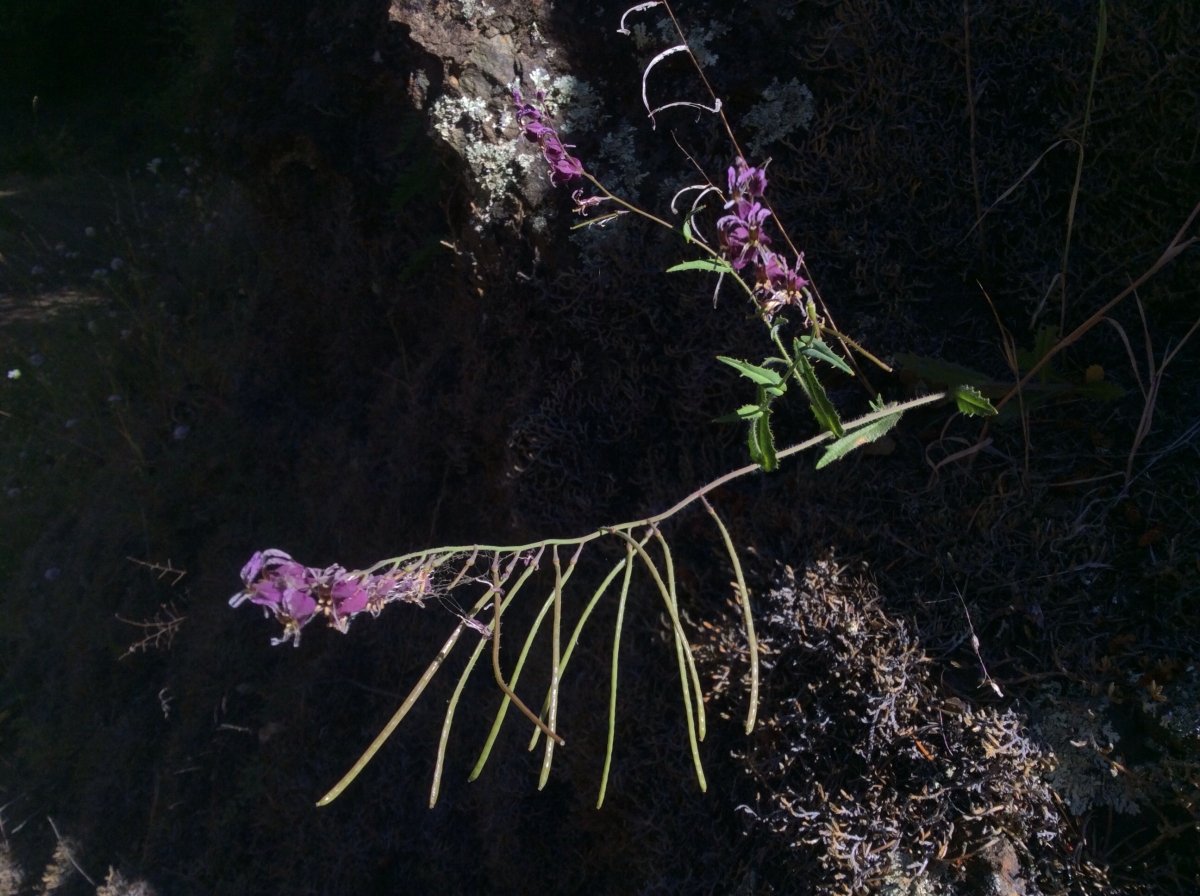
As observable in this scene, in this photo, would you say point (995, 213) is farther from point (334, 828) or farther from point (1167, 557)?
point (334, 828)

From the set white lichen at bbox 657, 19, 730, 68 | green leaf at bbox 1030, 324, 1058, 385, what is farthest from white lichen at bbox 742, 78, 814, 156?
green leaf at bbox 1030, 324, 1058, 385

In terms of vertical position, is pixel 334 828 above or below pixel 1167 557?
below

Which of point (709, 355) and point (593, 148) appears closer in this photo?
point (709, 355)

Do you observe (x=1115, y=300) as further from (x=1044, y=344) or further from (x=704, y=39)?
(x=704, y=39)

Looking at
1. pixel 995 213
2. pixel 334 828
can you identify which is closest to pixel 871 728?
pixel 995 213

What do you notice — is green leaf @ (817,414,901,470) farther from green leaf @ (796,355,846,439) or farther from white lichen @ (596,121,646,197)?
white lichen @ (596,121,646,197)

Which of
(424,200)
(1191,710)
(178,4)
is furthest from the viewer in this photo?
(178,4)

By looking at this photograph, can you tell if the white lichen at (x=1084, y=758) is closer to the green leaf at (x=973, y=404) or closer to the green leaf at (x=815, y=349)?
the green leaf at (x=973, y=404)

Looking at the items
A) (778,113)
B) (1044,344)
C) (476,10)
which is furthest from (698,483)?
(476,10)

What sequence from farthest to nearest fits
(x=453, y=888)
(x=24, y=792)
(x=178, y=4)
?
(x=178, y=4)
(x=24, y=792)
(x=453, y=888)
